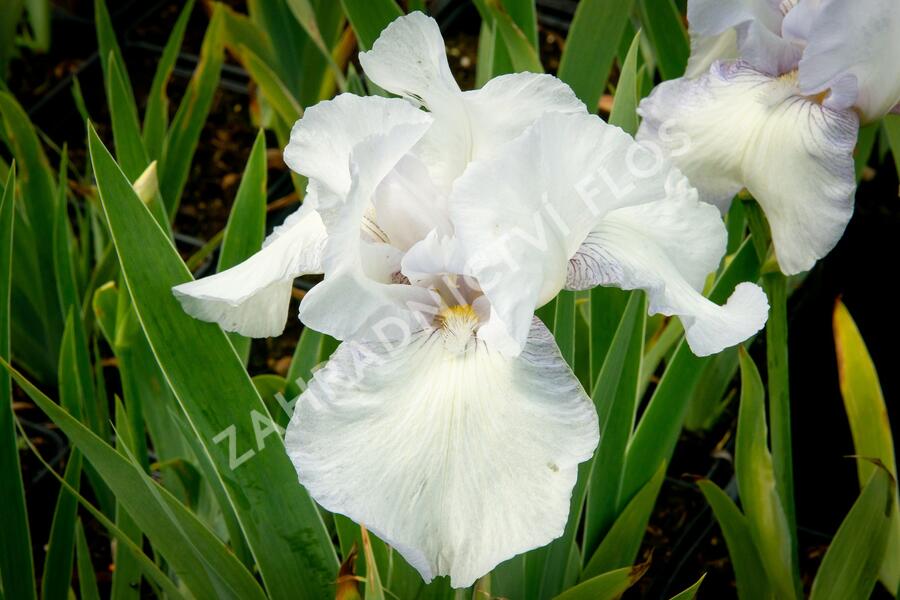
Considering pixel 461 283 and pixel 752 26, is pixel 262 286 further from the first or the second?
pixel 752 26

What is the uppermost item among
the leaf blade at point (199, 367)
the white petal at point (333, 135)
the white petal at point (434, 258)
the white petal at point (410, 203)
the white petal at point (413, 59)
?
the white petal at point (413, 59)

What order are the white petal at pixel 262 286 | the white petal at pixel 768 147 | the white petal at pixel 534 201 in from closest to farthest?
1. the white petal at pixel 534 201
2. the white petal at pixel 262 286
3. the white petal at pixel 768 147

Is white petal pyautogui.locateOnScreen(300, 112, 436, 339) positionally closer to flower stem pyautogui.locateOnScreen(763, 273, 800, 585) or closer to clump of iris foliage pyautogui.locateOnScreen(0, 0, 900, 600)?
clump of iris foliage pyautogui.locateOnScreen(0, 0, 900, 600)

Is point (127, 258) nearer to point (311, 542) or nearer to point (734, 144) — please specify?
point (311, 542)

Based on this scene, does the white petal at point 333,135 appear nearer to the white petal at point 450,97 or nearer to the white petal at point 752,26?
the white petal at point 450,97

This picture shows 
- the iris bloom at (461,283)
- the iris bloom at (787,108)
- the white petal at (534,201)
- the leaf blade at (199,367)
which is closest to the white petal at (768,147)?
the iris bloom at (787,108)

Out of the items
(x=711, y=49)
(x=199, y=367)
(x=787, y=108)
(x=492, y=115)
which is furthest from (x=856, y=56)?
(x=199, y=367)

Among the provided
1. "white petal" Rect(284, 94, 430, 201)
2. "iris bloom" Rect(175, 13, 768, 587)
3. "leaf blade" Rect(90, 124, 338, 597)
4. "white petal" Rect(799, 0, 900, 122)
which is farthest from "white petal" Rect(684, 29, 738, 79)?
"leaf blade" Rect(90, 124, 338, 597)
